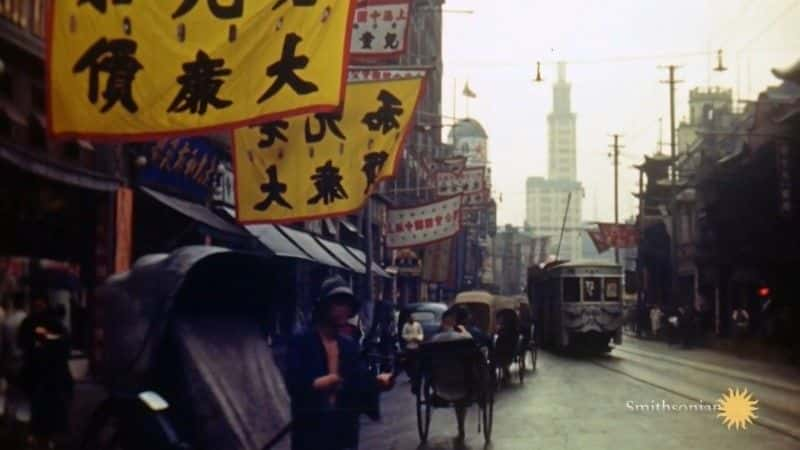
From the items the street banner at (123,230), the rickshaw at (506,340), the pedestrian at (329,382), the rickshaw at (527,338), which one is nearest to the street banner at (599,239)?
the rickshaw at (527,338)

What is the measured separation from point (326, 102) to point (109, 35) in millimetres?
2184

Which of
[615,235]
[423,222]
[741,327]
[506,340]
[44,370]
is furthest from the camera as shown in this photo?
[615,235]

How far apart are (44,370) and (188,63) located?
3.48 m

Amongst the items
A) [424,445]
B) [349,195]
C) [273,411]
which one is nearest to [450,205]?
[349,195]

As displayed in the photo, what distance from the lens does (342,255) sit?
33.6m

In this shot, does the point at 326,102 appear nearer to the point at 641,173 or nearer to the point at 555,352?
the point at 555,352

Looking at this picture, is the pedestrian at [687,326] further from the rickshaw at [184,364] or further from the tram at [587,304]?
the rickshaw at [184,364]

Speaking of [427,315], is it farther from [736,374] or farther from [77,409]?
[77,409]

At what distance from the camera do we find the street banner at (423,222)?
3294cm

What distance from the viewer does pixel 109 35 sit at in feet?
32.5

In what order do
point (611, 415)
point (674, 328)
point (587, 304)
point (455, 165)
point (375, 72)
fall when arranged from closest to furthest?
point (611, 415)
point (375, 72)
point (587, 304)
point (455, 165)
point (674, 328)

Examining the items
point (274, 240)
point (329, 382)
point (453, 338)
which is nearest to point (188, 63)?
point (329, 382)

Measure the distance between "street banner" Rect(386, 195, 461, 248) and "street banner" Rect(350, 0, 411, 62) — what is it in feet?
45.6

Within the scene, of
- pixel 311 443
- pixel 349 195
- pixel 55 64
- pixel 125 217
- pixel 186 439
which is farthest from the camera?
pixel 125 217
